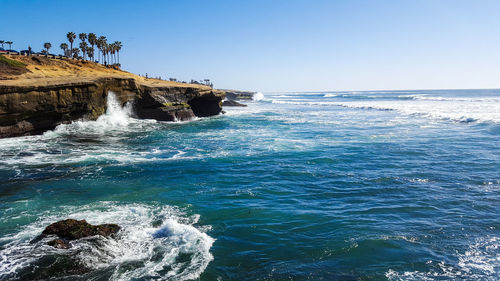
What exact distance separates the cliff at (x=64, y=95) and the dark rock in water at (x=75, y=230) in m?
23.3

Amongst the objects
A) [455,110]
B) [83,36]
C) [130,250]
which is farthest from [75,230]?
[83,36]

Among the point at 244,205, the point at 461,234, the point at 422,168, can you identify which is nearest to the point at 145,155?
the point at 244,205

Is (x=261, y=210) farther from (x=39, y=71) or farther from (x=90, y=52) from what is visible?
(x=90, y=52)

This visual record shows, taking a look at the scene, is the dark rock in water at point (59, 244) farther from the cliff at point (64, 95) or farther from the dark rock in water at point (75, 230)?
the cliff at point (64, 95)

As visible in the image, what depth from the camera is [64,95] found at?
31453mm

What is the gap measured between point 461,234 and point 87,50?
242ft

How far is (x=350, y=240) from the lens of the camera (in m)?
9.33

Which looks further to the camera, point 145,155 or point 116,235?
point 145,155

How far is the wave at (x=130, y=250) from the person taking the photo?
7.72m

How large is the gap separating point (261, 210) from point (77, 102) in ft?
94.1

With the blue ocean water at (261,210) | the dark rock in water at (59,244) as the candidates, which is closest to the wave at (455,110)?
the blue ocean water at (261,210)

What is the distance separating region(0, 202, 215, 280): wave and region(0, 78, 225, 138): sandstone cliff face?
21.1 meters

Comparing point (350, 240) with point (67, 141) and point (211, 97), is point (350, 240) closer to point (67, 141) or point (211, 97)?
point (67, 141)

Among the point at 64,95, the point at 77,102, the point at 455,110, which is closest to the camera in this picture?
the point at 64,95
